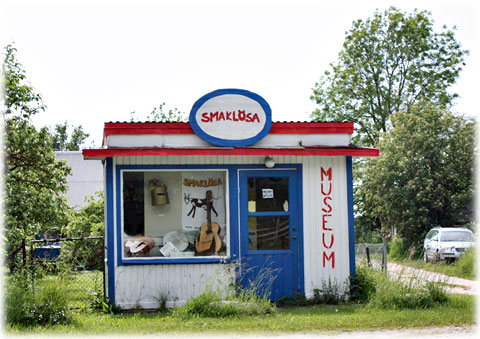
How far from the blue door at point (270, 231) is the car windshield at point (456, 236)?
1198cm

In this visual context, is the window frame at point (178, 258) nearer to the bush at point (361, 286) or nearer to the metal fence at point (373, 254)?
the bush at point (361, 286)

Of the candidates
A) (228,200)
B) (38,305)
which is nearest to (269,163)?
(228,200)

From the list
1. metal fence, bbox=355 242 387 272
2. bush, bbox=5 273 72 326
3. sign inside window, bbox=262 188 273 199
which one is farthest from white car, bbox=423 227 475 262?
bush, bbox=5 273 72 326

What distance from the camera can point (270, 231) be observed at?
10.7m

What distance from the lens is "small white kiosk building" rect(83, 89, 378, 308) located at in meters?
10.4

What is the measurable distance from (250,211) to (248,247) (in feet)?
2.11

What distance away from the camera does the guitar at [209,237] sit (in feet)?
35.0

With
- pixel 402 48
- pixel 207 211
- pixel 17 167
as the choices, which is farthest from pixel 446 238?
pixel 402 48

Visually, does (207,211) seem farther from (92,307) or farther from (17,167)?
(17,167)

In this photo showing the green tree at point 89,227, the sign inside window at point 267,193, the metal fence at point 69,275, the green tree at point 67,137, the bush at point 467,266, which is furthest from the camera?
the green tree at point 67,137

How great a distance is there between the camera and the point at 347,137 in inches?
435

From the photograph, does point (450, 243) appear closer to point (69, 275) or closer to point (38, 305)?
point (69, 275)

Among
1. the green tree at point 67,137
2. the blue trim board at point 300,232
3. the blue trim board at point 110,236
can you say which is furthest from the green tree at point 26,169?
the green tree at point 67,137

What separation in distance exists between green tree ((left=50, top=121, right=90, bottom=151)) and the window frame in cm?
4995
